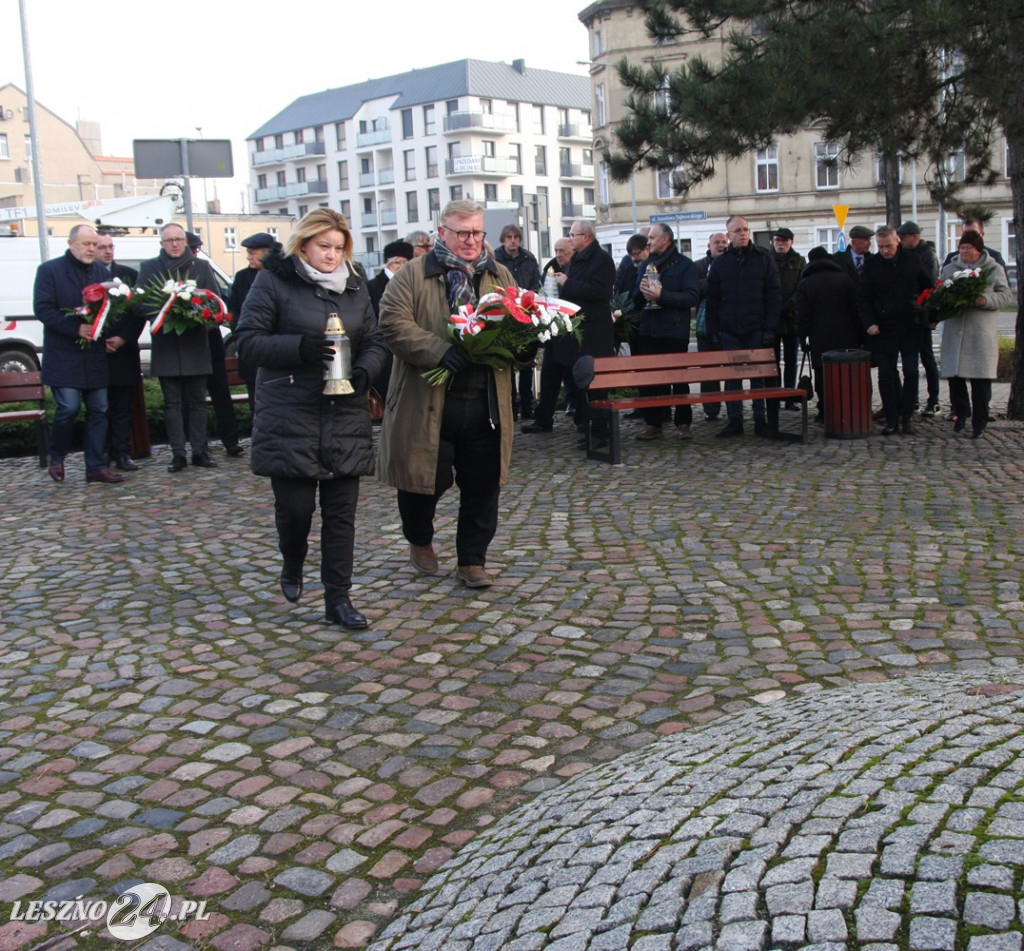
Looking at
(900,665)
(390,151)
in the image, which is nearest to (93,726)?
(900,665)

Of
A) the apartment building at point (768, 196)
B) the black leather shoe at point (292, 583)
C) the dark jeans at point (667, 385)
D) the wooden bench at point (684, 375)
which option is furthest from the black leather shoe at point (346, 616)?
the apartment building at point (768, 196)

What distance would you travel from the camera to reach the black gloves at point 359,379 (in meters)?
5.89

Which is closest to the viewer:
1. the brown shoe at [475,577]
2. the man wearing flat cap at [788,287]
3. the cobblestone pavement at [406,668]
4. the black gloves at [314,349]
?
the cobblestone pavement at [406,668]

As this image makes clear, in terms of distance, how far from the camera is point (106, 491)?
10.1 m

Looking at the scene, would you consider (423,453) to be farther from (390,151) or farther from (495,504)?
(390,151)

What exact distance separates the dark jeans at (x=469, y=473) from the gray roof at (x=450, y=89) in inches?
3742

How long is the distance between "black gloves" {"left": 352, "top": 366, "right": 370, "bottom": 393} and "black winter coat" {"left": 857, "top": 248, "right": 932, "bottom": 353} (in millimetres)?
7244

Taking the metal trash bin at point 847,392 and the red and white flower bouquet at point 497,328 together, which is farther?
the metal trash bin at point 847,392

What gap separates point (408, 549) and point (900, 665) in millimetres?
3498

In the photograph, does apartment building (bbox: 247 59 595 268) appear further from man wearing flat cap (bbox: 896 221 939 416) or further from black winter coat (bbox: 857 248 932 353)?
black winter coat (bbox: 857 248 932 353)

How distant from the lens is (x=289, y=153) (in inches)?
4333

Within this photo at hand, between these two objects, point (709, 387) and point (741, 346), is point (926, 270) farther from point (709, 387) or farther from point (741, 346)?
point (709, 387)

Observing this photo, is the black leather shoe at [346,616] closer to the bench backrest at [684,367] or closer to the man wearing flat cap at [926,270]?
the bench backrest at [684,367]

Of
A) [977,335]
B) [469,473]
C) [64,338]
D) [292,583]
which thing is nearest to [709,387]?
[977,335]
